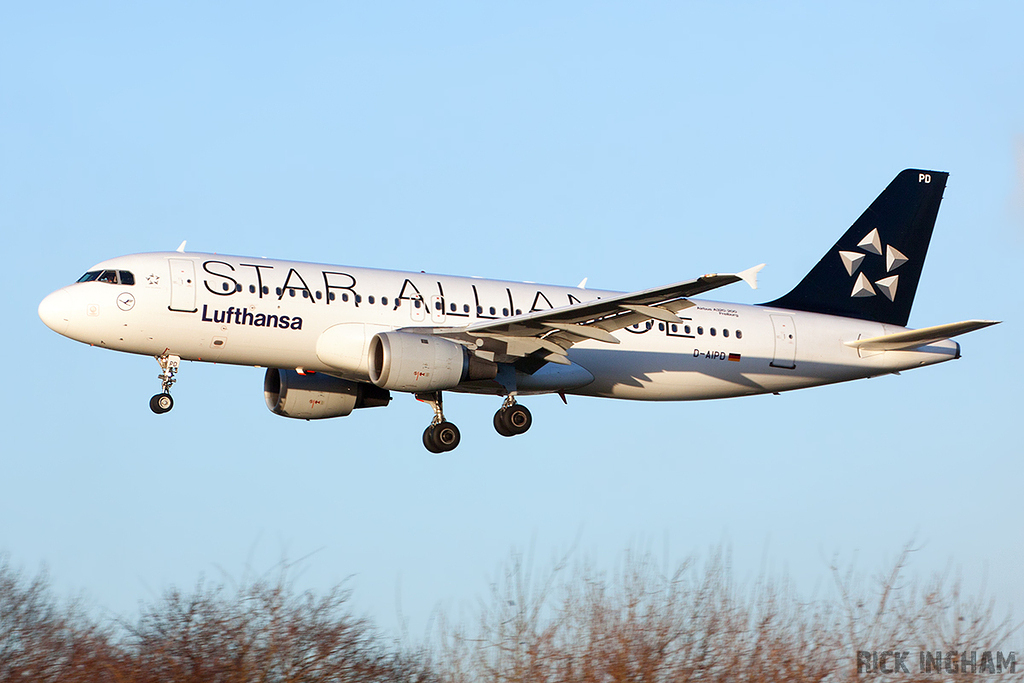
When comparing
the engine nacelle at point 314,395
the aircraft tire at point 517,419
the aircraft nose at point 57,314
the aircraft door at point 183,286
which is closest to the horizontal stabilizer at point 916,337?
the aircraft tire at point 517,419

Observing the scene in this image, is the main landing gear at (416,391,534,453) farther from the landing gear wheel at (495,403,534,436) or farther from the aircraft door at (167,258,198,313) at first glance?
the aircraft door at (167,258,198,313)

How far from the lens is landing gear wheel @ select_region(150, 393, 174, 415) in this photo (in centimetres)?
3244

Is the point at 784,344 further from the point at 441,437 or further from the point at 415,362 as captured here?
the point at 415,362

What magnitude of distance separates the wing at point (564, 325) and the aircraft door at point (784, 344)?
22.3 ft

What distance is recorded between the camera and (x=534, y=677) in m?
20.0

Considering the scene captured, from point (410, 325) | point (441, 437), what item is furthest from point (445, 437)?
point (410, 325)

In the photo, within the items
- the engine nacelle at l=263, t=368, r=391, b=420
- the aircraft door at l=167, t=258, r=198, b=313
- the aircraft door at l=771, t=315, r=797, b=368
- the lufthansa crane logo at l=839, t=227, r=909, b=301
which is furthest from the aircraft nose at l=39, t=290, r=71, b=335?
the lufthansa crane logo at l=839, t=227, r=909, b=301

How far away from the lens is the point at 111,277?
32.0 meters

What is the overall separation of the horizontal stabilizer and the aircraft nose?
69.2 feet

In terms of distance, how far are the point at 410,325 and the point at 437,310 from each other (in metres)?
0.85

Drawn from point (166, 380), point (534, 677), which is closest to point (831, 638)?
point (534, 677)

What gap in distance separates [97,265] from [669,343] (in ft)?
48.8

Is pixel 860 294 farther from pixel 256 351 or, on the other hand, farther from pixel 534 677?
pixel 534 677

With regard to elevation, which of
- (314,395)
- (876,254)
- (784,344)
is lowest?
(314,395)
